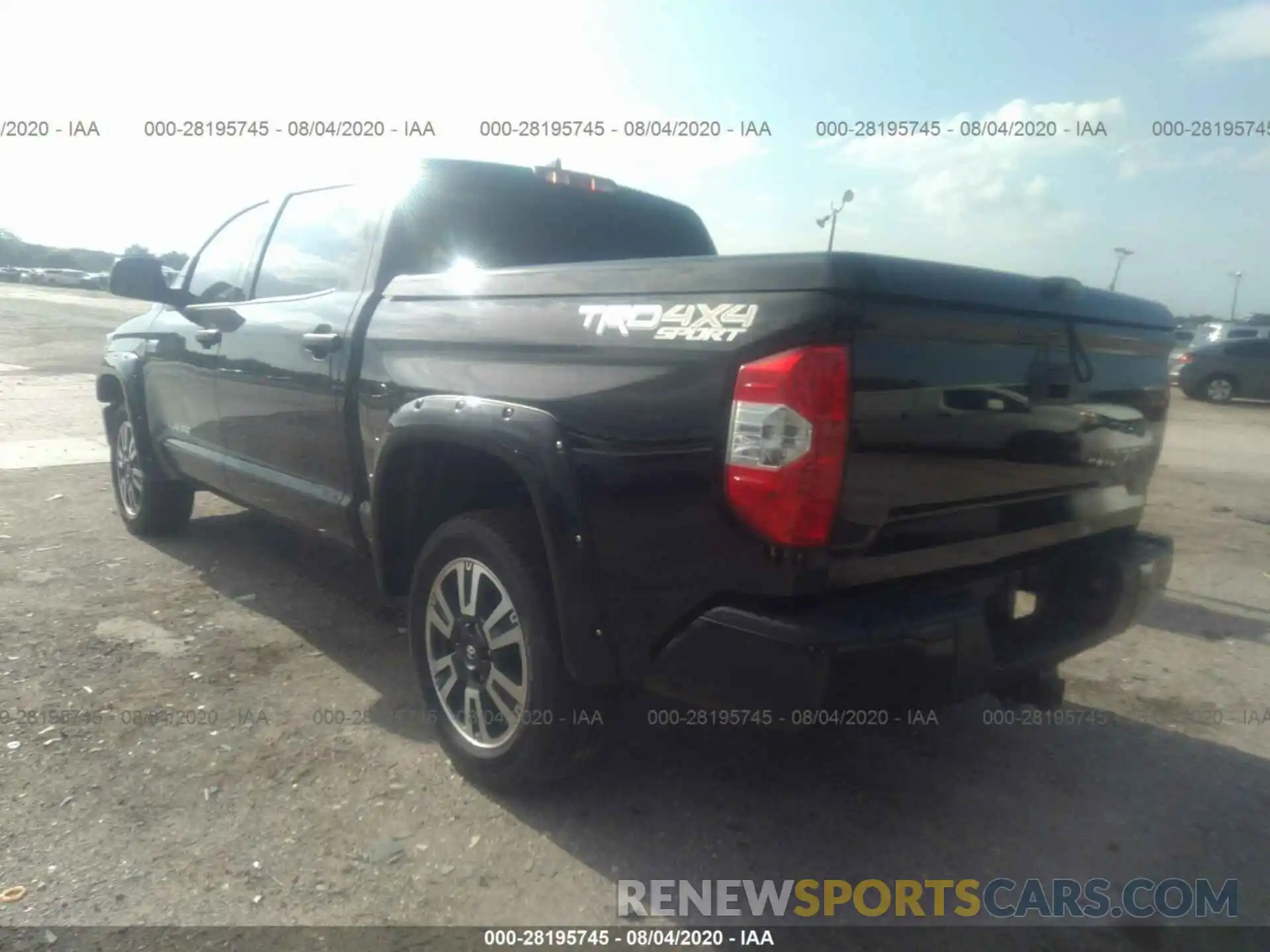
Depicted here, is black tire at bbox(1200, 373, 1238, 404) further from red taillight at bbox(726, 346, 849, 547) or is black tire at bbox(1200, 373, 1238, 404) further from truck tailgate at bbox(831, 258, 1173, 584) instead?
red taillight at bbox(726, 346, 849, 547)

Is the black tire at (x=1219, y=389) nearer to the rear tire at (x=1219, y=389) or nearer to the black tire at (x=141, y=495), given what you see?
the rear tire at (x=1219, y=389)

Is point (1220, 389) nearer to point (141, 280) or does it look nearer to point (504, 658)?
point (141, 280)

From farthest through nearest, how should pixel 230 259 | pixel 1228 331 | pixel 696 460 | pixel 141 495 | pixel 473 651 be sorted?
pixel 1228 331, pixel 141 495, pixel 230 259, pixel 473 651, pixel 696 460

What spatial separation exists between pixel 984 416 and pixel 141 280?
4215 millimetres

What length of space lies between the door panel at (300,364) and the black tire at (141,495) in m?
1.36

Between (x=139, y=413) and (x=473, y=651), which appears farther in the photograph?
(x=139, y=413)

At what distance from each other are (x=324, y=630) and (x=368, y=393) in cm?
152

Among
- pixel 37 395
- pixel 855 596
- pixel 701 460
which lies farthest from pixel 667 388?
pixel 37 395

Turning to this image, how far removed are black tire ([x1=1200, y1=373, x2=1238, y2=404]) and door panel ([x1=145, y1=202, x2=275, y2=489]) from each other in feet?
63.4

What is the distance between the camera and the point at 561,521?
8.32 feet

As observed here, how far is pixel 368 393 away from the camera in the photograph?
3400mm

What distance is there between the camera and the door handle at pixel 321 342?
3.55 meters

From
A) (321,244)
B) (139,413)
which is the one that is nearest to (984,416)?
(321,244)

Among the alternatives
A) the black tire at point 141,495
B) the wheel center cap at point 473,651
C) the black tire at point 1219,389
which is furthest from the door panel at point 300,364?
the black tire at point 1219,389
